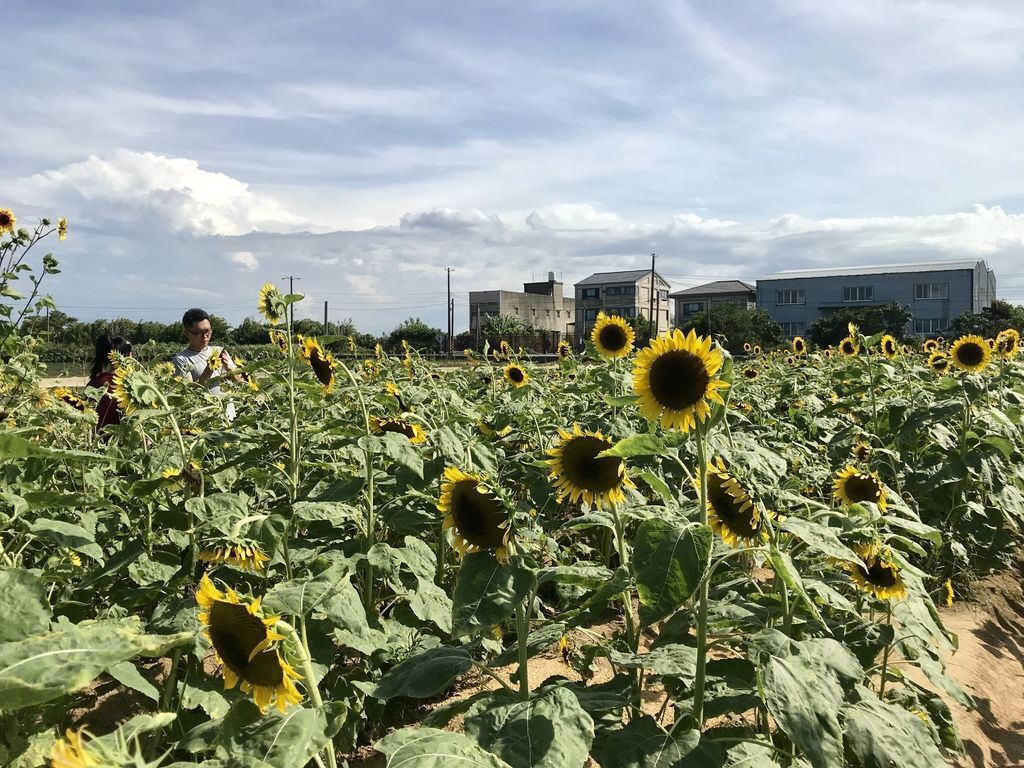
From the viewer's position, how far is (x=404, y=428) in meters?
3.17

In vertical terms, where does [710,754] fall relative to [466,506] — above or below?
below

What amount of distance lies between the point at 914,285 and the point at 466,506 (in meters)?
72.8

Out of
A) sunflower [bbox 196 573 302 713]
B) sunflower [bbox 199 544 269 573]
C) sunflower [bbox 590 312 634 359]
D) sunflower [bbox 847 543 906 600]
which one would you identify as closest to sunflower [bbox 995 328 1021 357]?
sunflower [bbox 590 312 634 359]

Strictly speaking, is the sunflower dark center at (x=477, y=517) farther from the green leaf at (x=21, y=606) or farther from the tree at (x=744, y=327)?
the tree at (x=744, y=327)

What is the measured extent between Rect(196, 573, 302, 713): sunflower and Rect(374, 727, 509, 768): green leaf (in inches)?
7.7

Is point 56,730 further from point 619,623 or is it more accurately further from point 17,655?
point 619,623

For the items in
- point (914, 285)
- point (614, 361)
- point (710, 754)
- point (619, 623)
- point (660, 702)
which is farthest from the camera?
point (914, 285)

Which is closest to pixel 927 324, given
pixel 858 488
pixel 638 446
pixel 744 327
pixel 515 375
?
pixel 744 327

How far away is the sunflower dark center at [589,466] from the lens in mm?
2096

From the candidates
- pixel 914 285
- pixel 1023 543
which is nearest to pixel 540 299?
pixel 914 285

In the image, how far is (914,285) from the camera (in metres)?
65.6

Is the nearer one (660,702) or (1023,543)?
(660,702)

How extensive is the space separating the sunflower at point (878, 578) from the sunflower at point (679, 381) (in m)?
0.74

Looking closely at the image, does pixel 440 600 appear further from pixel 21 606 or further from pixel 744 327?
pixel 744 327
